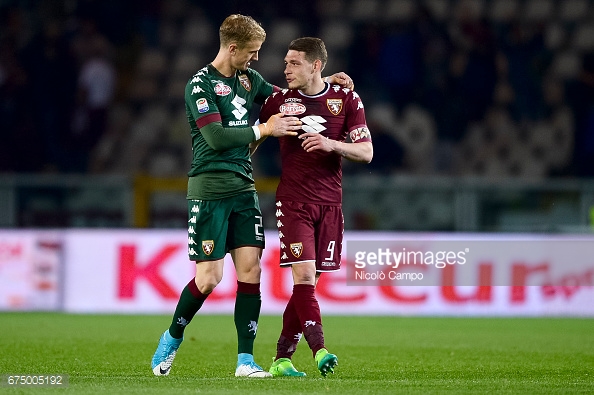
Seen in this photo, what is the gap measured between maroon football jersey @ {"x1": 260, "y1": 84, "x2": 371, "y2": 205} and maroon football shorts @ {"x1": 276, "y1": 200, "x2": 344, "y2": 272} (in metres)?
0.05

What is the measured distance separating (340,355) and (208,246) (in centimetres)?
213

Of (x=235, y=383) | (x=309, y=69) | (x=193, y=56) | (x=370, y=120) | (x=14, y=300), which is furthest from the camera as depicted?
(x=193, y=56)

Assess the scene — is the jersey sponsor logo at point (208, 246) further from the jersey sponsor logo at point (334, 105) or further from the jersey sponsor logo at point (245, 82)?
the jersey sponsor logo at point (334, 105)

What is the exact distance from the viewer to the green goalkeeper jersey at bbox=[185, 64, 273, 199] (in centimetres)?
600

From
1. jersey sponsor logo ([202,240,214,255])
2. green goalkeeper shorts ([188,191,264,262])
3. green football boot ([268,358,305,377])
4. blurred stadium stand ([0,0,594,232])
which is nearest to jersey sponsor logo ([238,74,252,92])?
green goalkeeper shorts ([188,191,264,262])

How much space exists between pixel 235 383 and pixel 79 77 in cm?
979

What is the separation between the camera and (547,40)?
15586 mm

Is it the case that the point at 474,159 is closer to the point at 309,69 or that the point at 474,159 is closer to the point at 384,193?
the point at 384,193

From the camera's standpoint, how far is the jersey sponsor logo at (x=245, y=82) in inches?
245

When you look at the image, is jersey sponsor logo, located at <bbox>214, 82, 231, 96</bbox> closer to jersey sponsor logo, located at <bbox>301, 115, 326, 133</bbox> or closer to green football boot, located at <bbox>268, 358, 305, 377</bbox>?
jersey sponsor logo, located at <bbox>301, 115, 326, 133</bbox>

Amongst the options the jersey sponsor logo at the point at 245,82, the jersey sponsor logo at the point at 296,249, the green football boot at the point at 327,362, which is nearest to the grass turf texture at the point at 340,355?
the green football boot at the point at 327,362

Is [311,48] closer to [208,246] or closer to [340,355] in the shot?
[208,246]

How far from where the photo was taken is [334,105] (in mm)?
6211

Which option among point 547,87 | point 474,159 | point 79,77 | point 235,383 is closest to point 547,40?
point 547,87
